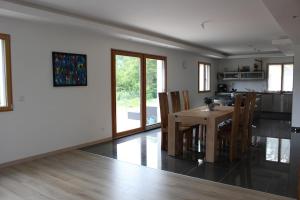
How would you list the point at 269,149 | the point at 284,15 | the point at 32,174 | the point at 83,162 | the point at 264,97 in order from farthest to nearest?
the point at 264,97 → the point at 269,149 → the point at 83,162 → the point at 32,174 → the point at 284,15

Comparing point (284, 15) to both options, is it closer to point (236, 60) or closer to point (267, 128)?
point (267, 128)

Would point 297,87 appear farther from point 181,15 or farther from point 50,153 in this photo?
point 50,153

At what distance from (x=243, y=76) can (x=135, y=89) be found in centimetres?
604

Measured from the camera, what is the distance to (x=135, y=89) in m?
6.59

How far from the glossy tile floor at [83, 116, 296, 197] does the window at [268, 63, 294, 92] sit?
15.5ft

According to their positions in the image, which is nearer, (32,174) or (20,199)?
(20,199)

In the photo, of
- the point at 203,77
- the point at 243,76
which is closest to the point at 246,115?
the point at 203,77

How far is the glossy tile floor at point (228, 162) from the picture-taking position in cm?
340

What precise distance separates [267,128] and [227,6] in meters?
4.33

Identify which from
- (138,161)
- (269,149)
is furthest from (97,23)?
(269,149)

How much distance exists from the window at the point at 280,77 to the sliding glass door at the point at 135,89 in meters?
5.30

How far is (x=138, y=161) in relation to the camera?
425 cm

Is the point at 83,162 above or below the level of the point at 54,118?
below

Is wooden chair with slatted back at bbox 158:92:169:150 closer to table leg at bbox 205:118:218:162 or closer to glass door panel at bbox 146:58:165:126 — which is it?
table leg at bbox 205:118:218:162
